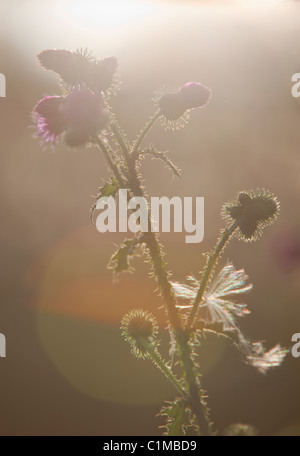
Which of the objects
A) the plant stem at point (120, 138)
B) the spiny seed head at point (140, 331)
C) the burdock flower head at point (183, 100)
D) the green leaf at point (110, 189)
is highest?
the burdock flower head at point (183, 100)

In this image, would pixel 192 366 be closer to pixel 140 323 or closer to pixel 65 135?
pixel 140 323

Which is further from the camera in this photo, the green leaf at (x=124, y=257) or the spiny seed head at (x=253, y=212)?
the spiny seed head at (x=253, y=212)

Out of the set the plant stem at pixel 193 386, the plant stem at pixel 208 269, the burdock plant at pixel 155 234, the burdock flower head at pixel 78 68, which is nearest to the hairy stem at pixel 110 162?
the burdock plant at pixel 155 234

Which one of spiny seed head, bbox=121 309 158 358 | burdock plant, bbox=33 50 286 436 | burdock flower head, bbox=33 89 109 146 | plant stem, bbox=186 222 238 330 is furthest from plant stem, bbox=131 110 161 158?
spiny seed head, bbox=121 309 158 358

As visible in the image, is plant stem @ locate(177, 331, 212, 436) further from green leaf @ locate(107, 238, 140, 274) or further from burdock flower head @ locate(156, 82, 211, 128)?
burdock flower head @ locate(156, 82, 211, 128)

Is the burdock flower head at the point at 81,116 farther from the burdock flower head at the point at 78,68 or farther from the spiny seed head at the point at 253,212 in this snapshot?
the spiny seed head at the point at 253,212
